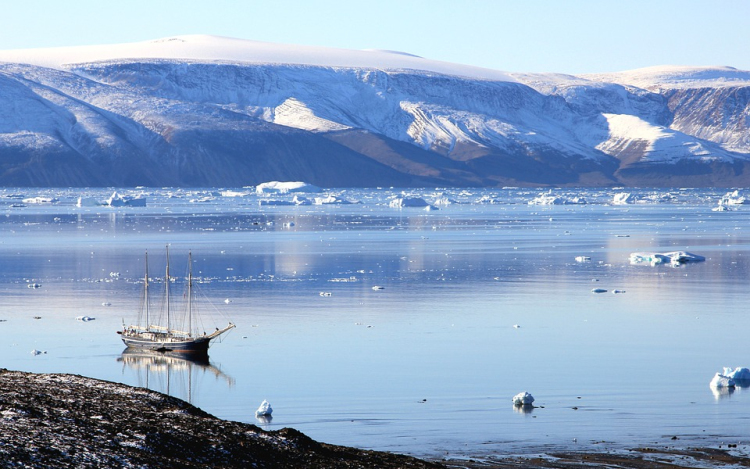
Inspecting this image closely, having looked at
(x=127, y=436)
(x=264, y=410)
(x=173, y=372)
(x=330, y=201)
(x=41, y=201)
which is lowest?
(x=173, y=372)

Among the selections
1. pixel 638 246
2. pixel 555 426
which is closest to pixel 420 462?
pixel 555 426

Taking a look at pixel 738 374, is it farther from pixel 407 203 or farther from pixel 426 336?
pixel 407 203

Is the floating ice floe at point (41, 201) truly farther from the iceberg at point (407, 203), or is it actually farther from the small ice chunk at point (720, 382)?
the small ice chunk at point (720, 382)

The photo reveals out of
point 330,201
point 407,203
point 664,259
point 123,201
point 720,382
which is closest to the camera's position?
point 720,382

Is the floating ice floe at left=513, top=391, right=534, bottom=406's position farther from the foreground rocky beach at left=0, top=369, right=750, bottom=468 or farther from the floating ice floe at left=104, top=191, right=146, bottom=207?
the floating ice floe at left=104, top=191, right=146, bottom=207

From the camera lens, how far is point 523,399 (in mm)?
15055

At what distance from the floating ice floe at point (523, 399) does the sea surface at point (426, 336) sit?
0.20 metres

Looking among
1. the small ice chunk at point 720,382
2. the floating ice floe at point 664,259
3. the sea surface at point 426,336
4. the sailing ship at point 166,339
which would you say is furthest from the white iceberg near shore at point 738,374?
the floating ice floe at point 664,259

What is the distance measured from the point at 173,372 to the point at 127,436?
960 centimetres

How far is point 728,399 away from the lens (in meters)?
15.6

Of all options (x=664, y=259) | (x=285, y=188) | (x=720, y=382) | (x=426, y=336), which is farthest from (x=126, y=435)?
(x=285, y=188)

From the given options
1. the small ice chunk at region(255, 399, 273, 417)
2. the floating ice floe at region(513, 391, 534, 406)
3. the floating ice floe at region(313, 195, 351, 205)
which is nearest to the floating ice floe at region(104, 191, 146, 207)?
the floating ice floe at region(313, 195, 351, 205)

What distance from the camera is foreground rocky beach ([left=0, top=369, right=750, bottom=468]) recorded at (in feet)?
27.9

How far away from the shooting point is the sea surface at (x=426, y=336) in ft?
46.9
